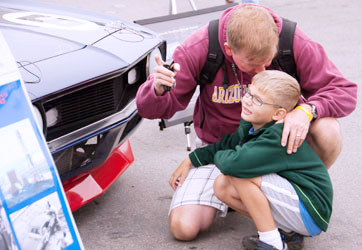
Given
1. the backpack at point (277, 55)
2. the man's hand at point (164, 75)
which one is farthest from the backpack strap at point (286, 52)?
the man's hand at point (164, 75)

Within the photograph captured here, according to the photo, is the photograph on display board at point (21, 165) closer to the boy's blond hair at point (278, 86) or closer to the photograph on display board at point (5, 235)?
the photograph on display board at point (5, 235)

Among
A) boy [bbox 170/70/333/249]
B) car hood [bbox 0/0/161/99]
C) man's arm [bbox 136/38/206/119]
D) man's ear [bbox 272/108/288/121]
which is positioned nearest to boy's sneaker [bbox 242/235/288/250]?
boy [bbox 170/70/333/249]

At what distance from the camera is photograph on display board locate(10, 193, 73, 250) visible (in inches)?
76.1

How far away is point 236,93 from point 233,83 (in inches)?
2.2

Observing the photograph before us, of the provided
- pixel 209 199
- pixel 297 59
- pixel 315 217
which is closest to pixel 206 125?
pixel 209 199

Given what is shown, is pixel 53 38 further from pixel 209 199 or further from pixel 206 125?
pixel 209 199

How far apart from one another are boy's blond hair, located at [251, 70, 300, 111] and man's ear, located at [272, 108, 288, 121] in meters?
0.02

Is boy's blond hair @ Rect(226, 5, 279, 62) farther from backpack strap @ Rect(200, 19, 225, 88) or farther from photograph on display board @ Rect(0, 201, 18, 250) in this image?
photograph on display board @ Rect(0, 201, 18, 250)

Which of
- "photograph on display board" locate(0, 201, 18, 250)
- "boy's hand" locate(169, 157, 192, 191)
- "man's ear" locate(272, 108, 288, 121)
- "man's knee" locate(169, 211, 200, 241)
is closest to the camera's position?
"photograph on display board" locate(0, 201, 18, 250)

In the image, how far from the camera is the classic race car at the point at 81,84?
101 inches

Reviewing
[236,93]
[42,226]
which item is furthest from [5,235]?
[236,93]

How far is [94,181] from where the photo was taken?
2.95 metres

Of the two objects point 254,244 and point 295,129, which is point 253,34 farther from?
point 254,244

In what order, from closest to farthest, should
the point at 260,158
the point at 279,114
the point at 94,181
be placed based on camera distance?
the point at 260,158 < the point at 279,114 < the point at 94,181
